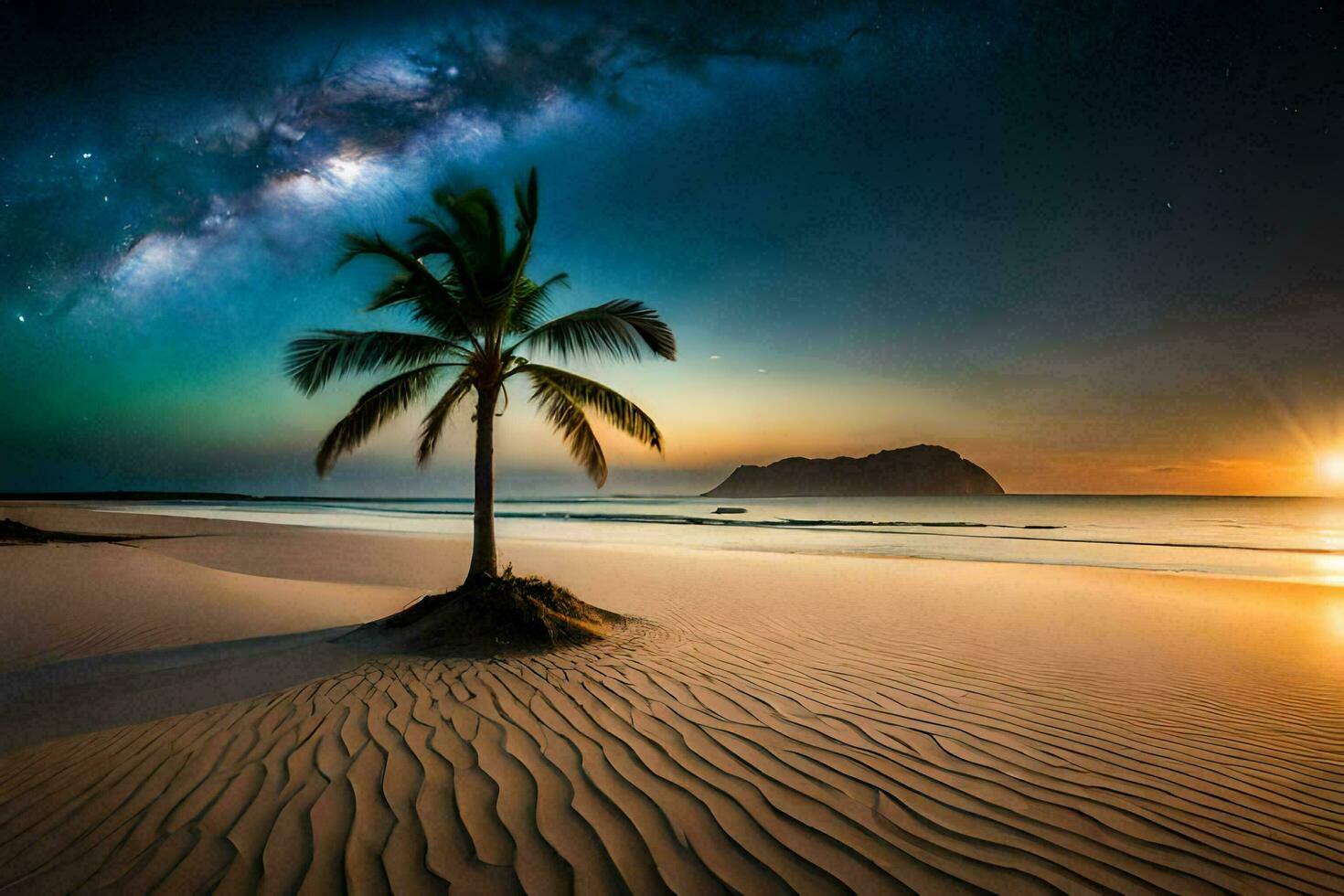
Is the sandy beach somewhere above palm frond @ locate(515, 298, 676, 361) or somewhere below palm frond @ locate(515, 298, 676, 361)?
below

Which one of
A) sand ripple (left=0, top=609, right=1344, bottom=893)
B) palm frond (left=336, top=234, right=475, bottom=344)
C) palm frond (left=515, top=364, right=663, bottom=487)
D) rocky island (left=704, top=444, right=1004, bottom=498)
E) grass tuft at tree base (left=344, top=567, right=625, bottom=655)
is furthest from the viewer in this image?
rocky island (left=704, top=444, right=1004, bottom=498)

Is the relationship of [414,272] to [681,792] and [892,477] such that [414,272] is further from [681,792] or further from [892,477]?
[892,477]

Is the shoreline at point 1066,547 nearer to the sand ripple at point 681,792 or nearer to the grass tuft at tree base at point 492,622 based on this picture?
the sand ripple at point 681,792

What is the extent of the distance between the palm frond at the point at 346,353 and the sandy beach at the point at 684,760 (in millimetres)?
3837

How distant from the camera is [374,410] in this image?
8.88 meters

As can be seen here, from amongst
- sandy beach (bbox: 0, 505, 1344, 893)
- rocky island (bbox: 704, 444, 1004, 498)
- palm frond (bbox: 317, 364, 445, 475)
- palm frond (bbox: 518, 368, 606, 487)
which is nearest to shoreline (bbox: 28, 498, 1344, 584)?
sandy beach (bbox: 0, 505, 1344, 893)

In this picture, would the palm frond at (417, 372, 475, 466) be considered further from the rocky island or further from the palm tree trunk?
the rocky island

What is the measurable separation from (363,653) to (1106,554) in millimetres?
27104

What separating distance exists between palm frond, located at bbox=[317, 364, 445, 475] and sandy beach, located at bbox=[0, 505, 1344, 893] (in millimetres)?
2718

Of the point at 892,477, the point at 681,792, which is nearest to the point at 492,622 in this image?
the point at 681,792

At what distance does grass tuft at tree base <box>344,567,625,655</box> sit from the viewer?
6.67 meters

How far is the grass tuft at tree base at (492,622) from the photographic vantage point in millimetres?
6668

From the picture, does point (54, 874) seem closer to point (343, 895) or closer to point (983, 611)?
point (343, 895)

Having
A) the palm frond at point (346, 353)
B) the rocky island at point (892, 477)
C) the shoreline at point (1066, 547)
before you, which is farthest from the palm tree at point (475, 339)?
the rocky island at point (892, 477)
